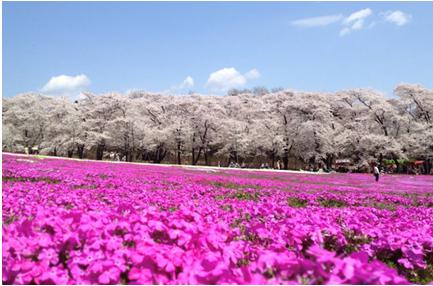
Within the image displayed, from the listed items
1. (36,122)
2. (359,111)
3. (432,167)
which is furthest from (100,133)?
(432,167)

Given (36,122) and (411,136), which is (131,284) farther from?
(36,122)

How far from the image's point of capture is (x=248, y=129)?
69.4 metres

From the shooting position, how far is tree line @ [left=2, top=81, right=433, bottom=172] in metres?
61.4

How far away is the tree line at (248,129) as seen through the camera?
2416 inches

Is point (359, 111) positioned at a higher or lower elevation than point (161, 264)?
higher

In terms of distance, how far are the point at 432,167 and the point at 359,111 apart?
14.1m

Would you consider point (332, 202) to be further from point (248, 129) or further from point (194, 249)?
point (248, 129)

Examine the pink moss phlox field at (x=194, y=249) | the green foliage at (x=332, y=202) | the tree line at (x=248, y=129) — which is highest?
the tree line at (x=248, y=129)

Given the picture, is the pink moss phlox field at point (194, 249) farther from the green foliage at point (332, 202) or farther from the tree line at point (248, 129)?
the tree line at point (248, 129)

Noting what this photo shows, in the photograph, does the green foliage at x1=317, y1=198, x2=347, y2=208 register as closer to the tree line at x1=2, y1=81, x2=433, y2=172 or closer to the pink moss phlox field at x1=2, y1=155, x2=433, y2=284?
the pink moss phlox field at x1=2, y1=155, x2=433, y2=284

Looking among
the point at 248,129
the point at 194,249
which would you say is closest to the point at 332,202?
the point at 194,249

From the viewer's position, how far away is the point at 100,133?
66.7 metres

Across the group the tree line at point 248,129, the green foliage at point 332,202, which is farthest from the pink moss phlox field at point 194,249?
the tree line at point 248,129

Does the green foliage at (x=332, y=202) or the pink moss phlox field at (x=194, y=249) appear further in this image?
the green foliage at (x=332, y=202)
